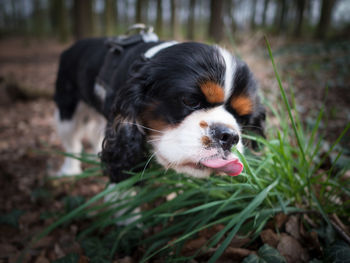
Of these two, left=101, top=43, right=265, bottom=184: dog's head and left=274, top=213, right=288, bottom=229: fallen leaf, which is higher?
left=101, top=43, right=265, bottom=184: dog's head

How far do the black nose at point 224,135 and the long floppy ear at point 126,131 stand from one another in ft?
1.47

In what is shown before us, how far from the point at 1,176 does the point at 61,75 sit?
1.13 m

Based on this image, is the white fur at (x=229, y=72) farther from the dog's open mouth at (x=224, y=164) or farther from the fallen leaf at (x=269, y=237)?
the fallen leaf at (x=269, y=237)

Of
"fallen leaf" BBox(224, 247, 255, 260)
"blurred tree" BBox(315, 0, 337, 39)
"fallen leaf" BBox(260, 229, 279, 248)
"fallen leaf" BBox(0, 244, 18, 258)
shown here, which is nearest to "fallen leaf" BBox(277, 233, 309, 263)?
"fallen leaf" BBox(260, 229, 279, 248)

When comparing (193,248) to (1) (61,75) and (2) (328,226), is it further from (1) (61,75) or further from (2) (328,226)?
(1) (61,75)

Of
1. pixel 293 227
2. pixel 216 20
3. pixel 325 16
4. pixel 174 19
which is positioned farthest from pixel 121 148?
pixel 325 16

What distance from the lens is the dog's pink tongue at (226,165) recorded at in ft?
3.71

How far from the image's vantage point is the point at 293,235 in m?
1.36

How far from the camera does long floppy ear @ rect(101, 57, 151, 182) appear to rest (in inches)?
56.7

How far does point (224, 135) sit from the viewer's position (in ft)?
3.90

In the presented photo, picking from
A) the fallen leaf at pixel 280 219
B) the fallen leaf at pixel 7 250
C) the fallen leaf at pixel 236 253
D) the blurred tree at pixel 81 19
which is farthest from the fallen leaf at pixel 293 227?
the blurred tree at pixel 81 19

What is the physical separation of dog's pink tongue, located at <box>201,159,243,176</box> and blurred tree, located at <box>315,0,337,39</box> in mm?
11686

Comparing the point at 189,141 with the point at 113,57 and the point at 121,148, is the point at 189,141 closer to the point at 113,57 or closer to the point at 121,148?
the point at 121,148

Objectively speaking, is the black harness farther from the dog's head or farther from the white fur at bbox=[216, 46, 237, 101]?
the white fur at bbox=[216, 46, 237, 101]
